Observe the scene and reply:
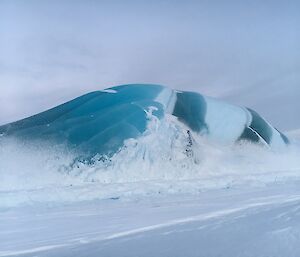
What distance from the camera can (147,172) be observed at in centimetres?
1296

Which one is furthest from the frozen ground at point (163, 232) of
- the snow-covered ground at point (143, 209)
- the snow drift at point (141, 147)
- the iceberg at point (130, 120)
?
the iceberg at point (130, 120)

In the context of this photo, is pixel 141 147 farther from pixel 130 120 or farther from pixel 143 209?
pixel 143 209

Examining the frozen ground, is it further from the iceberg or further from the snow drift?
the iceberg

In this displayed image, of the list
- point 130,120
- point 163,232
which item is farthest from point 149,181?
point 163,232

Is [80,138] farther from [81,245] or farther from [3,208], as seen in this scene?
[81,245]

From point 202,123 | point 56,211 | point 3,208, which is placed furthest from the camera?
point 202,123

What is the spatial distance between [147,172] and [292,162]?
5.96 metres

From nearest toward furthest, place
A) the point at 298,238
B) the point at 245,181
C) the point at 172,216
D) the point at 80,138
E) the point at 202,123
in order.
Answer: the point at 298,238 → the point at 172,216 → the point at 245,181 → the point at 80,138 → the point at 202,123

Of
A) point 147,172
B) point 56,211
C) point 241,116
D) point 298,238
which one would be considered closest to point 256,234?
point 298,238

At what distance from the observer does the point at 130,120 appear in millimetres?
14367

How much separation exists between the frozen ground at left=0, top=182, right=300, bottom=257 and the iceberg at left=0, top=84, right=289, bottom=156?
7259 mm

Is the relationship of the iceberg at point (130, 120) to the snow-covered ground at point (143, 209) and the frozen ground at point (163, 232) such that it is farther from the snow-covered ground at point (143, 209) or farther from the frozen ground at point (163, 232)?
the frozen ground at point (163, 232)

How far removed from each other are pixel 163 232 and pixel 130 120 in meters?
10.2

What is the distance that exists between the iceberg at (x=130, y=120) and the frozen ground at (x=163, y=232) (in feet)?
23.8
